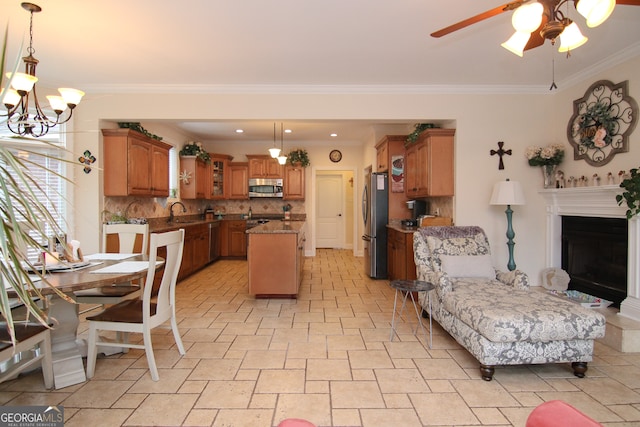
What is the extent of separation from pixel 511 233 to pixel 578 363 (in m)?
1.88

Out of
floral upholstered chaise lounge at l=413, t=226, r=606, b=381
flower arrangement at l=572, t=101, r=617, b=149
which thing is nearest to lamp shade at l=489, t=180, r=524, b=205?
flower arrangement at l=572, t=101, r=617, b=149

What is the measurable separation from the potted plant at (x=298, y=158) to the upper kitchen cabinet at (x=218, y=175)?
1.37 m

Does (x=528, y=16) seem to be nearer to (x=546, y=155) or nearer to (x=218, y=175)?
(x=546, y=155)

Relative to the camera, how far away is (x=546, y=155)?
4.09 meters

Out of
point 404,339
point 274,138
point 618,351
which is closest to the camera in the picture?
point 618,351

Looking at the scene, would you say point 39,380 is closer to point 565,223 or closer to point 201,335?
point 201,335

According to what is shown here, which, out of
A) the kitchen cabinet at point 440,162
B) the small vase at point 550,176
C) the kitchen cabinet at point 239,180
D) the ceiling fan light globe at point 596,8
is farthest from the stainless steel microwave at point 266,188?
the ceiling fan light globe at point 596,8

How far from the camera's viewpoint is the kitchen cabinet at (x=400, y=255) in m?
4.57

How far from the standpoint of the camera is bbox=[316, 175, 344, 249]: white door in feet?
30.8

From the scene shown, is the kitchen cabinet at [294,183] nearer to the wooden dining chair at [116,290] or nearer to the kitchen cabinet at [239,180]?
the kitchen cabinet at [239,180]

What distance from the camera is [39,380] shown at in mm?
2455

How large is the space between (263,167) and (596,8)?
6716mm

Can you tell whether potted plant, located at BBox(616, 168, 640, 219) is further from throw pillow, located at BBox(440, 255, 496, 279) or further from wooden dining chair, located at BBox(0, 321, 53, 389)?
wooden dining chair, located at BBox(0, 321, 53, 389)

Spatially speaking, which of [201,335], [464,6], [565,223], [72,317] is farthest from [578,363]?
[72,317]
